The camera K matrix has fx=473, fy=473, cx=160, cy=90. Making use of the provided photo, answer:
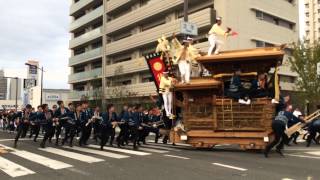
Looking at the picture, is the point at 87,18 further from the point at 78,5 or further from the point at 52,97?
the point at 52,97

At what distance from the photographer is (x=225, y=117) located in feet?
50.4

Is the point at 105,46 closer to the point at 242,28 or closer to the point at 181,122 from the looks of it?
the point at 242,28

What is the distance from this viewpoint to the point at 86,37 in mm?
65625

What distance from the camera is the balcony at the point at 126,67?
50.8 m

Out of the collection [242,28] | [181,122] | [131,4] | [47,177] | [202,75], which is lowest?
[47,177]

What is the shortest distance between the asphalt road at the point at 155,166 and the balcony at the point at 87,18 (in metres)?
48.2

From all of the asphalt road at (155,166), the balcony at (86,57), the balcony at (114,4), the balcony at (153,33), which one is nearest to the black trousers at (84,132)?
the asphalt road at (155,166)

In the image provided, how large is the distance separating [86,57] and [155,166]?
180 ft

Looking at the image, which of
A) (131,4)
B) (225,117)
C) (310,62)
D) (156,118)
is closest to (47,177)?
(225,117)

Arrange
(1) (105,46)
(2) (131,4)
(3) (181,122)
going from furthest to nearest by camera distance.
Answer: (1) (105,46) → (2) (131,4) → (3) (181,122)

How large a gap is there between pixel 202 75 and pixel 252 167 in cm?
634

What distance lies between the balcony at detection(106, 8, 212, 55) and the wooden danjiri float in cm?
2467

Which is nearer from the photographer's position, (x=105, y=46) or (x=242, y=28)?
(x=242, y=28)

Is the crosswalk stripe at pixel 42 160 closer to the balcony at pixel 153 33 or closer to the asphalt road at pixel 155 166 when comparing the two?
the asphalt road at pixel 155 166
